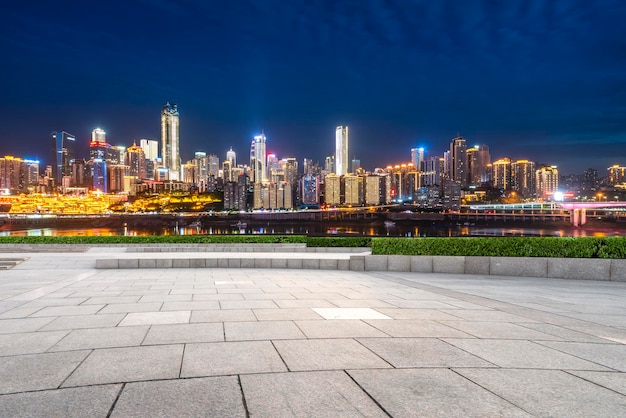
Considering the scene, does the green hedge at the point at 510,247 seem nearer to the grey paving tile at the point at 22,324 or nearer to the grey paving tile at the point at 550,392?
the grey paving tile at the point at 550,392

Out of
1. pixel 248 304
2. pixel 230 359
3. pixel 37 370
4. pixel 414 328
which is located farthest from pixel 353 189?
pixel 37 370

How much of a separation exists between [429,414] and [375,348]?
186 centimetres

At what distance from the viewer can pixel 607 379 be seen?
4.14m

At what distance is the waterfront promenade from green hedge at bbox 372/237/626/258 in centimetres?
447

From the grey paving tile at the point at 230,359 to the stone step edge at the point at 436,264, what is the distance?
10.4 m

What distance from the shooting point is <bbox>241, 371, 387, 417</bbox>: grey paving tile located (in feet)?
10.6

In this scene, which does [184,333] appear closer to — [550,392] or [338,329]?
[338,329]

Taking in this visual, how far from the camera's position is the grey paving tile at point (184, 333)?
209 inches

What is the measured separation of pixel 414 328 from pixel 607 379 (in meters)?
2.45

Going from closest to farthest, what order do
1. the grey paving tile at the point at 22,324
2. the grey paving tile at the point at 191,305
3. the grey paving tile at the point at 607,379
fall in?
1. the grey paving tile at the point at 607,379
2. the grey paving tile at the point at 22,324
3. the grey paving tile at the point at 191,305

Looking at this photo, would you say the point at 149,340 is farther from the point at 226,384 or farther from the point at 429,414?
the point at 429,414

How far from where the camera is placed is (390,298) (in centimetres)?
908

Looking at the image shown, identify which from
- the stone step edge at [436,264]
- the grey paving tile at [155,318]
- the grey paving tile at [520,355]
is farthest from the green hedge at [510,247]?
the grey paving tile at [155,318]

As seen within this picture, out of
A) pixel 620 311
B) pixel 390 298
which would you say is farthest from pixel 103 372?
pixel 620 311
